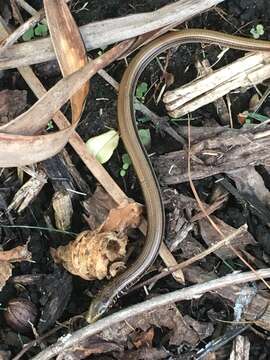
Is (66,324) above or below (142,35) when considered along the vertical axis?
below

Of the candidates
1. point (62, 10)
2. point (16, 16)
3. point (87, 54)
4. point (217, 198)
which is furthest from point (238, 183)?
point (16, 16)

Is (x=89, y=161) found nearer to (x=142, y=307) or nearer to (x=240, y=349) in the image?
(x=142, y=307)

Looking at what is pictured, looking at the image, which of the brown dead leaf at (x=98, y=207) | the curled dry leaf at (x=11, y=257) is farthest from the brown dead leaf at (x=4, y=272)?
the brown dead leaf at (x=98, y=207)

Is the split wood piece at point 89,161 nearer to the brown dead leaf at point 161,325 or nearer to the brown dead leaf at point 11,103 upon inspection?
the brown dead leaf at point 11,103

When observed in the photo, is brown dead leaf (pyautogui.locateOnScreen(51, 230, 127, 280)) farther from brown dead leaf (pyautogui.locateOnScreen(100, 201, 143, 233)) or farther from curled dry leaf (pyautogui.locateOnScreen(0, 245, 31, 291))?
curled dry leaf (pyautogui.locateOnScreen(0, 245, 31, 291))

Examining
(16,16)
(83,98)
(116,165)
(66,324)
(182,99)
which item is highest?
(16,16)

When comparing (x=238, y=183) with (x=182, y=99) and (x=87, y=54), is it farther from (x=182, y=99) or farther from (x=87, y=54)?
(x=87, y=54)
